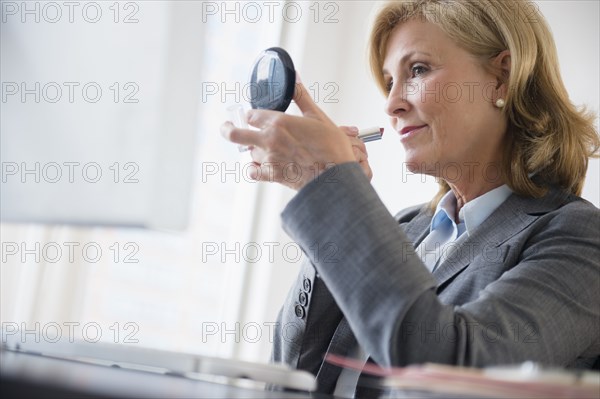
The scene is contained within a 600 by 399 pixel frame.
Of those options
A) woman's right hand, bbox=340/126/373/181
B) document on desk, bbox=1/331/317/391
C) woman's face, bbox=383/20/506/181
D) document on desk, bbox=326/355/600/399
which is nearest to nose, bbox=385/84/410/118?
woman's face, bbox=383/20/506/181

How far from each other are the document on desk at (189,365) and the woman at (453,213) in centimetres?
18

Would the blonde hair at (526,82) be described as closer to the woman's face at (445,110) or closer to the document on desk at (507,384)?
the woman's face at (445,110)

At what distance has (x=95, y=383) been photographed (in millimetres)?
528

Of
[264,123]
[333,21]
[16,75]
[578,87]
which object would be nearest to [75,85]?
[16,75]

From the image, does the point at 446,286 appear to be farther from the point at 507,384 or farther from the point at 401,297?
the point at 507,384

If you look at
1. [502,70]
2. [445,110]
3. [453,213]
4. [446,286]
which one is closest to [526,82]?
[502,70]

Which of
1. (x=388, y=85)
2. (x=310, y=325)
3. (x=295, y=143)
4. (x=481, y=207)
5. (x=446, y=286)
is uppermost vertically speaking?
(x=388, y=85)

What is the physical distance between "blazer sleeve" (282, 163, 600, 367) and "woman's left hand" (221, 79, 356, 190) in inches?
1.7

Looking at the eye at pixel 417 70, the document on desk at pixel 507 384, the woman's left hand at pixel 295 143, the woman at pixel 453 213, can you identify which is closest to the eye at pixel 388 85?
the woman at pixel 453 213

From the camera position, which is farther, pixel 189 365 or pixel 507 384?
pixel 189 365

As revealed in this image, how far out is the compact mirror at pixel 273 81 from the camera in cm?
110

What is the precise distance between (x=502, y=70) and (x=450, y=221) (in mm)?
306

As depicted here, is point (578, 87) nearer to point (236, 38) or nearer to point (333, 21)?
point (333, 21)

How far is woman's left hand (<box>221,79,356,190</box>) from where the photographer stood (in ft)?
2.97
